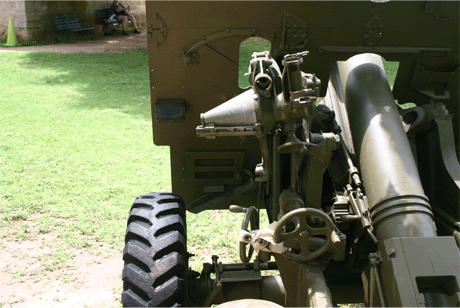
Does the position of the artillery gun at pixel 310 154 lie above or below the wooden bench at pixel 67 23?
below

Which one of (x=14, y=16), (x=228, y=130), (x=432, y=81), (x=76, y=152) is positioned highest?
(x=14, y=16)

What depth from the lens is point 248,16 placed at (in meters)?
3.67

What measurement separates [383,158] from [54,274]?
131 inches

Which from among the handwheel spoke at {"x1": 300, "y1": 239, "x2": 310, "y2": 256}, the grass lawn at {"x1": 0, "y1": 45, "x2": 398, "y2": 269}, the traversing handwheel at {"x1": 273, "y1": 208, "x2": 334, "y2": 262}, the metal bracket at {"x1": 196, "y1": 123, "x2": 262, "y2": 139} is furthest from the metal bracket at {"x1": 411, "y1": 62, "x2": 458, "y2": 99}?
the grass lawn at {"x1": 0, "y1": 45, "x2": 398, "y2": 269}

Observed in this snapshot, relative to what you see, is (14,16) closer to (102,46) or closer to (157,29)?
(102,46)

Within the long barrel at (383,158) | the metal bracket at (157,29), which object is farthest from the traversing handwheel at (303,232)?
the metal bracket at (157,29)

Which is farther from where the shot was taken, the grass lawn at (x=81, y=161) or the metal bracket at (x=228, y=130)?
the grass lawn at (x=81, y=161)

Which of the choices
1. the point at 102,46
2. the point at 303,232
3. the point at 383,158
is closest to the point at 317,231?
the point at 303,232

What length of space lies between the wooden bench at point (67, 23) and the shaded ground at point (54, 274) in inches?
523

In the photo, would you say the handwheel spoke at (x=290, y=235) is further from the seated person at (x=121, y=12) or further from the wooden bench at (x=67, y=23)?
the seated person at (x=121, y=12)

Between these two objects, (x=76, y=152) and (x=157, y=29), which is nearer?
(x=157, y=29)

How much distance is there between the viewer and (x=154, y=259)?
2848 mm

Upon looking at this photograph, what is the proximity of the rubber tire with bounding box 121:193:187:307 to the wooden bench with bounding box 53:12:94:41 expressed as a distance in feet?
51.2

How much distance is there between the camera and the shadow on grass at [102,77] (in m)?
10.5
